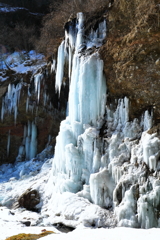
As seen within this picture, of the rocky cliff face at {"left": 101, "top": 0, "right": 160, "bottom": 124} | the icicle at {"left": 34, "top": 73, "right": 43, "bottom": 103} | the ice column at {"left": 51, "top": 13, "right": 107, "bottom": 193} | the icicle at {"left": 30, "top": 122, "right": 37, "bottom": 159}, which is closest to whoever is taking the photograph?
the rocky cliff face at {"left": 101, "top": 0, "right": 160, "bottom": 124}

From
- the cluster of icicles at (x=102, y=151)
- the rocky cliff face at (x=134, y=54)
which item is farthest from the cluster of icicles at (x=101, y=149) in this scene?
the rocky cliff face at (x=134, y=54)

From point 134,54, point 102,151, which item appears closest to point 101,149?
point 102,151

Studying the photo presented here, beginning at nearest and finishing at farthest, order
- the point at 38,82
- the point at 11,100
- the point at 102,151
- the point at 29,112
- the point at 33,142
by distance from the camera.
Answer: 1. the point at 102,151
2. the point at 38,82
3. the point at 11,100
4. the point at 29,112
5. the point at 33,142

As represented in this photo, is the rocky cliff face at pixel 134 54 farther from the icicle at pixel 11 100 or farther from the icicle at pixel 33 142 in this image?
the icicle at pixel 33 142

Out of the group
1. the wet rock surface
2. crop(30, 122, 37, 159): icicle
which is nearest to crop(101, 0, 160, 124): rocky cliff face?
the wet rock surface

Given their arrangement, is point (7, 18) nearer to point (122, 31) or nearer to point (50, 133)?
point (50, 133)

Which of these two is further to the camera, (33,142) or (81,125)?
(33,142)

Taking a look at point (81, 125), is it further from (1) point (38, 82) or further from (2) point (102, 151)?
(1) point (38, 82)

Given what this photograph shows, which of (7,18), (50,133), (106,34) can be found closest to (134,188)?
(106,34)

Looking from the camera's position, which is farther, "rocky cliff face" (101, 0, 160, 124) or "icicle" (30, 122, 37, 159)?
"icicle" (30, 122, 37, 159)

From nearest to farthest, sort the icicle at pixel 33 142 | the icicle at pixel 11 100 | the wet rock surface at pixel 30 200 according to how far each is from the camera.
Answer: the wet rock surface at pixel 30 200
the icicle at pixel 11 100
the icicle at pixel 33 142

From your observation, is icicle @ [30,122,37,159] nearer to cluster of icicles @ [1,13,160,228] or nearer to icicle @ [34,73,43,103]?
icicle @ [34,73,43,103]

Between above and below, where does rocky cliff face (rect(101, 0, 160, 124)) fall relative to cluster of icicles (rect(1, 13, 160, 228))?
above

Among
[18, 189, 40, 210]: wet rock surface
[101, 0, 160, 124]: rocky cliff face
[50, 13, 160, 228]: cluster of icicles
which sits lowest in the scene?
[18, 189, 40, 210]: wet rock surface
